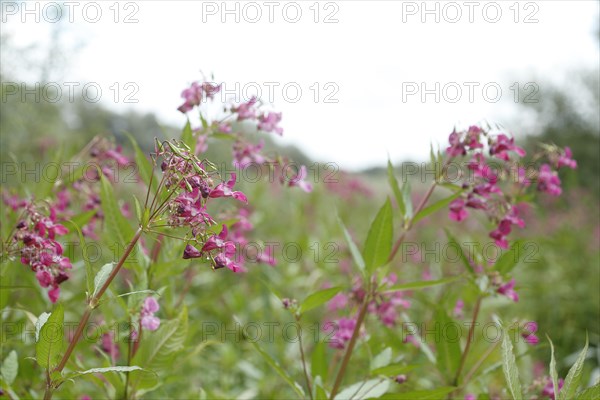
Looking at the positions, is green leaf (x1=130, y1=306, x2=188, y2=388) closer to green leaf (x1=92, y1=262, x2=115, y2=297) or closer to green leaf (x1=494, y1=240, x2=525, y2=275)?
green leaf (x1=92, y1=262, x2=115, y2=297)

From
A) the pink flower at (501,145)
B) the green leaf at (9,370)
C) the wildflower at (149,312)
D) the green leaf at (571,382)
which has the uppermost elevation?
the pink flower at (501,145)

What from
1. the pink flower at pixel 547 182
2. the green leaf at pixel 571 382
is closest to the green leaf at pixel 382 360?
the green leaf at pixel 571 382

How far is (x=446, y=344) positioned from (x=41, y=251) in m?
1.38

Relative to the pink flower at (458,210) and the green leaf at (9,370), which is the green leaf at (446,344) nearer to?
the pink flower at (458,210)

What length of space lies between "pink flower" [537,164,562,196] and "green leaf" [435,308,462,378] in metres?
0.65

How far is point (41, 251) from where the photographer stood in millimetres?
1431

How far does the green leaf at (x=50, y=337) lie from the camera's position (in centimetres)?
118

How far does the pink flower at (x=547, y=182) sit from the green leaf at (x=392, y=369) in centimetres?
95

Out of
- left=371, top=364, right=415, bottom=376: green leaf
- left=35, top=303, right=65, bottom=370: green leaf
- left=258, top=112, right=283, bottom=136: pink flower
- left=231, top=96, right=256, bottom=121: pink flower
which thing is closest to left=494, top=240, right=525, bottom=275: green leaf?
left=371, top=364, right=415, bottom=376: green leaf

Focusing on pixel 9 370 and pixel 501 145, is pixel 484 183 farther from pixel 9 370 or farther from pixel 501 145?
pixel 9 370

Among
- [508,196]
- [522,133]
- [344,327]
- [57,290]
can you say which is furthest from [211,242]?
[522,133]

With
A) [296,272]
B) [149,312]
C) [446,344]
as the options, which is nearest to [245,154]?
[149,312]

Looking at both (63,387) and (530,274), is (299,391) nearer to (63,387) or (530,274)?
(63,387)

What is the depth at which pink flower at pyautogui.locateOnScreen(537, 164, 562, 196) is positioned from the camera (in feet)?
6.88
